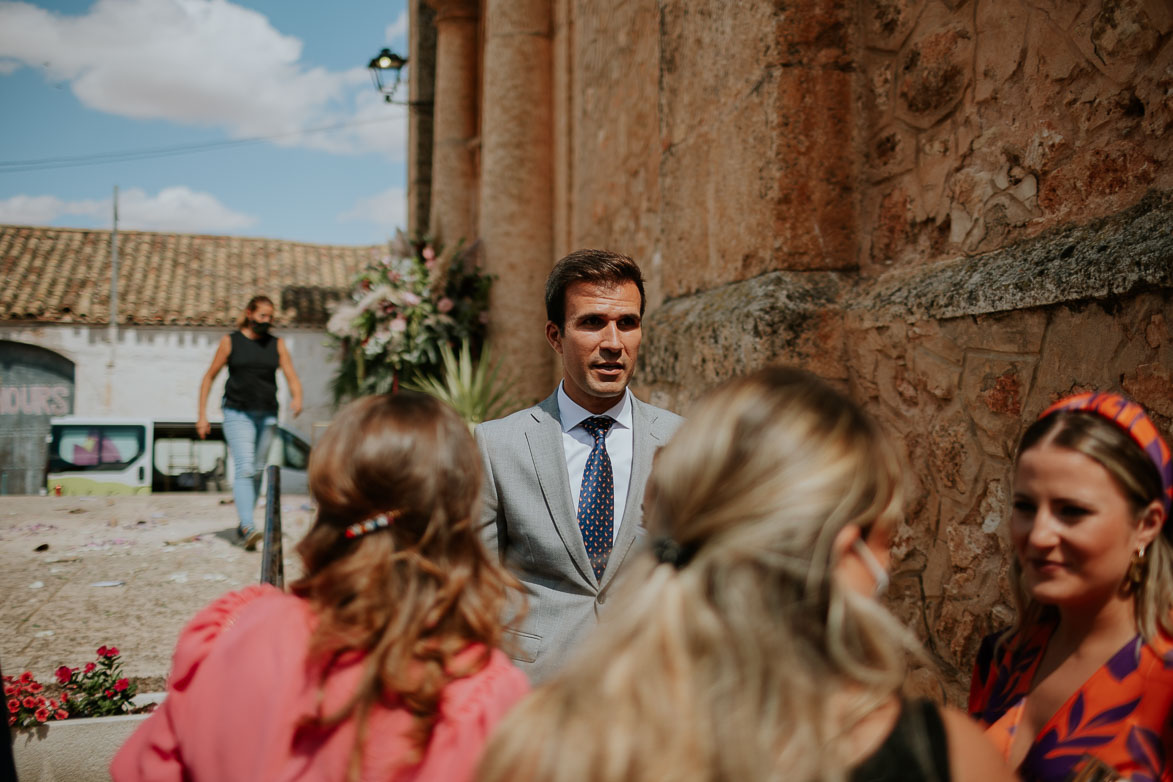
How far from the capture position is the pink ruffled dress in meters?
1.21

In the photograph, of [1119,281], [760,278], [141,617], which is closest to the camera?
[1119,281]

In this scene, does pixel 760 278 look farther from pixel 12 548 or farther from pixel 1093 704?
pixel 12 548

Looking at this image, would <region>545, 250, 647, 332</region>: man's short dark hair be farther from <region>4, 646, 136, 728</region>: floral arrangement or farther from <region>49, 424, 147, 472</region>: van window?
<region>49, 424, 147, 472</region>: van window

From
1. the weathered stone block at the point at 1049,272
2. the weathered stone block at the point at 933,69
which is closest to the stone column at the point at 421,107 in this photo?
the weathered stone block at the point at 933,69

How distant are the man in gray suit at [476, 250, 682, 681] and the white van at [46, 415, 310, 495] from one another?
10.3 metres

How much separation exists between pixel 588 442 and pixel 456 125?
336 inches

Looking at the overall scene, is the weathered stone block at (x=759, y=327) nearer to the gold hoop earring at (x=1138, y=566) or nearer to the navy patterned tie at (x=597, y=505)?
the navy patterned tie at (x=597, y=505)

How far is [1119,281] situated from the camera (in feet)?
6.28

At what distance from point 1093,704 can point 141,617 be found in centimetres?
420

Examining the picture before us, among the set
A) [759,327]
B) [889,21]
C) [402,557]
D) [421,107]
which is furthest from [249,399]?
[421,107]

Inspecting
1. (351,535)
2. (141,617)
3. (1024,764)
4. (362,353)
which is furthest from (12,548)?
(1024,764)

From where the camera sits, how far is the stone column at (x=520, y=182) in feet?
25.7

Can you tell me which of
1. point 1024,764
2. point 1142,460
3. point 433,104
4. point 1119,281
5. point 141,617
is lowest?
point 141,617

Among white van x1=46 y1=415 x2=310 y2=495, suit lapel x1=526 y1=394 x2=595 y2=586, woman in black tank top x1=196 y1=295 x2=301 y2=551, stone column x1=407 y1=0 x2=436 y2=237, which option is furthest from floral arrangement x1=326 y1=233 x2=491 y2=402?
Answer: suit lapel x1=526 y1=394 x2=595 y2=586
